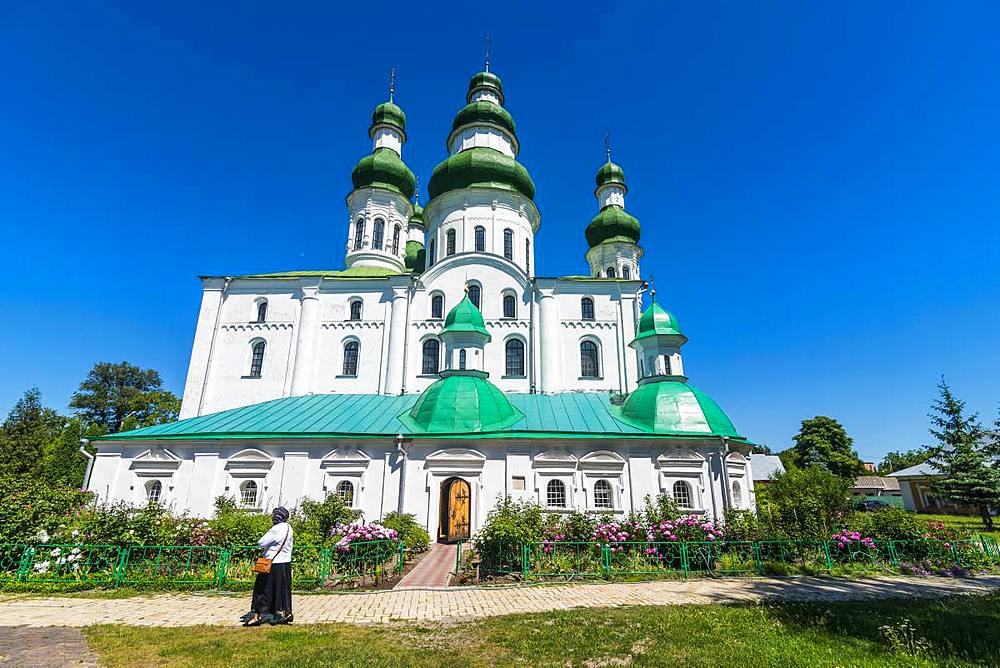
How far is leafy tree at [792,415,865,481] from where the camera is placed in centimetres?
4300

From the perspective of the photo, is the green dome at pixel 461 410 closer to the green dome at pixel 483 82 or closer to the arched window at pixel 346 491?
the arched window at pixel 346 491

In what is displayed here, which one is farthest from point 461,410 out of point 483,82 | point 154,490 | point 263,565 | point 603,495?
point 483,82

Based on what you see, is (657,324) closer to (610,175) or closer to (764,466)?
(610,175)

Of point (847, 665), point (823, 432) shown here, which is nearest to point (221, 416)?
point (847, 665)

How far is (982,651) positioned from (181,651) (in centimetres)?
965

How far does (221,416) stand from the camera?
63.9ft

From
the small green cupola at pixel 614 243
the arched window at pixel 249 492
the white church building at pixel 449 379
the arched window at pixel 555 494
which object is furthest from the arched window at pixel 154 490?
the small green cupola at pixel 614 243

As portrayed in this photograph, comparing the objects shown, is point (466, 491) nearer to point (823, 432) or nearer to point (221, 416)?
point (221, 416)

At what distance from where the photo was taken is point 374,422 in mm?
18062

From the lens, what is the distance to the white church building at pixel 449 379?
1662 cm

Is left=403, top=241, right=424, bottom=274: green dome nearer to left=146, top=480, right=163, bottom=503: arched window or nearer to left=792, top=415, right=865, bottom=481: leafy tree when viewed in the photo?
left=146, top=480, right=163, bottom=503: arched window

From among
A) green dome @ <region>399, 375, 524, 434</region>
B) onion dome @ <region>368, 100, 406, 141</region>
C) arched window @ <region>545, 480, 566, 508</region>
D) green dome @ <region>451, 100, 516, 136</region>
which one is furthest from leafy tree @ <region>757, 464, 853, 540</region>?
onion dome @ <region>368, 100, 406, 141</region>

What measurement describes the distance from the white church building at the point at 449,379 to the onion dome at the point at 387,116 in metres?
0.14

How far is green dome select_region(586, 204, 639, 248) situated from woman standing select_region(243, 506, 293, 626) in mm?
28516
